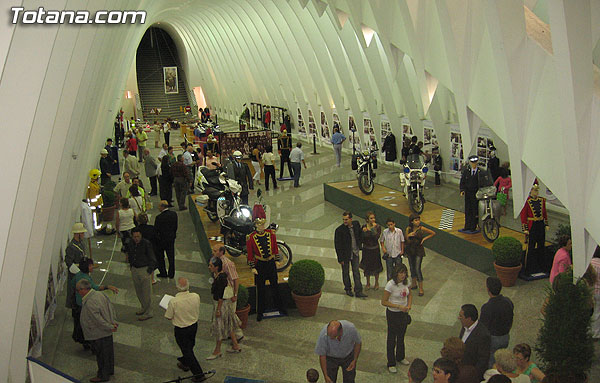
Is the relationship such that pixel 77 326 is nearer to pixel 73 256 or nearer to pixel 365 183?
pixel 73 256

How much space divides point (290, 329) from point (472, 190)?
484 centimetres

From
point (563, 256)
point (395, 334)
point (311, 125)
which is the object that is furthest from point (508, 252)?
point (311, 125)

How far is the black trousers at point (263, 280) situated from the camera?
9.16 meters

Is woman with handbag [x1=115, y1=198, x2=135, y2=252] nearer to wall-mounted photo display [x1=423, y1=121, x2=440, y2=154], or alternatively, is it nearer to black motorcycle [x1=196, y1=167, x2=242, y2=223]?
black motorcycle [x1=196, y1=167, x2=242, y2=223]

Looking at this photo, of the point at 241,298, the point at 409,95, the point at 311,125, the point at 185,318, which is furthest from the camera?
the point at 311,125

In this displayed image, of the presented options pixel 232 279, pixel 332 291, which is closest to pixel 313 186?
pixel 332 291

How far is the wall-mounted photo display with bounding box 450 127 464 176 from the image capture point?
1783cm

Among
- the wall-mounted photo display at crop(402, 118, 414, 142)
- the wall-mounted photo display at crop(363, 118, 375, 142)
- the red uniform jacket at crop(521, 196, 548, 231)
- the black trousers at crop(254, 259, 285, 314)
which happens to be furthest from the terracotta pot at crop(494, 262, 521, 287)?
the wall-mounted photo display at crop(363, 118, 375, 142)

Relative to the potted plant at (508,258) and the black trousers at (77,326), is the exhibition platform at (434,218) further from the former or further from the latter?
the black trousers at (77,326)

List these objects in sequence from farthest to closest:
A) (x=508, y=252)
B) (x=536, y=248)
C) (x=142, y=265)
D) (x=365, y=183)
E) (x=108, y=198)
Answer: (x=108, y=198) < (x=365, y=183) < (x=536, y=248) < (x=508, y=252) < (x=142, y=265)

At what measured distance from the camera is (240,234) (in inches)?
441

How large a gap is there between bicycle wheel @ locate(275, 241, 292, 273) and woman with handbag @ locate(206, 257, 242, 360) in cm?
223

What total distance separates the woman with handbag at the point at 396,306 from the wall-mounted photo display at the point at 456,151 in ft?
35.9

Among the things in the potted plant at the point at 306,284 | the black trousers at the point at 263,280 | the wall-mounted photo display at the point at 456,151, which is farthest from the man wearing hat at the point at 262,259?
the wall-mounted photo display at the point at 456,151
